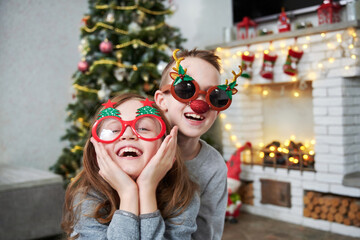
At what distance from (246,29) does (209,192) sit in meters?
2.74

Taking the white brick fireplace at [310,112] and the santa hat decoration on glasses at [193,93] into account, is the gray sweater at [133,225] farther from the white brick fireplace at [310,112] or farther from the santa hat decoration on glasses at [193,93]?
the white brick fireplace at [310,112]

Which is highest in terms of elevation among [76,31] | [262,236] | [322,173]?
[76,31]

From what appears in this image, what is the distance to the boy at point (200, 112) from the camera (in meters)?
0.88

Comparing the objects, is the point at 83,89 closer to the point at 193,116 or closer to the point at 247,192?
the point at 247,192

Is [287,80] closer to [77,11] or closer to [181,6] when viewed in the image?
[181,6]

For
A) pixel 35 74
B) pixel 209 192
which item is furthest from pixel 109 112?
pixel 35 74

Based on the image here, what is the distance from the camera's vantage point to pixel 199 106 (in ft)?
2.87

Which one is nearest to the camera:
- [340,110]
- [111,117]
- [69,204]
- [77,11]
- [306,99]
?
[111,117]

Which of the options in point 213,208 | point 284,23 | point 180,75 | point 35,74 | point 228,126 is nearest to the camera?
point 180,75

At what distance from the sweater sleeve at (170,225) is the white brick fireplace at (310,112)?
6.87 ft

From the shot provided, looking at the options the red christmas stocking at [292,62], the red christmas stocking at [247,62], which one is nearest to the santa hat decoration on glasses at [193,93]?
the red christmas stocking at [292,62]

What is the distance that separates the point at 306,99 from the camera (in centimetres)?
333

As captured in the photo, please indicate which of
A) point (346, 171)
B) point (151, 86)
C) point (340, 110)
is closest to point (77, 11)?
point (151, 86)

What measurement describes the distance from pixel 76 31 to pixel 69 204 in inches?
138
